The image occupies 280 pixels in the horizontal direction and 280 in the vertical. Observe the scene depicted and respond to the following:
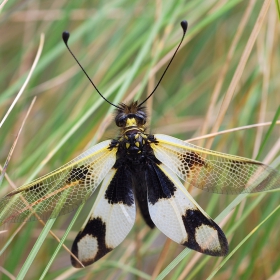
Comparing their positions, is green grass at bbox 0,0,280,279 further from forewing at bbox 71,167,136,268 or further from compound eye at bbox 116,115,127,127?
forewing at bbox 71,167,136,268

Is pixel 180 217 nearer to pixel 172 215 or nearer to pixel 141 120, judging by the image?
pixel 172 215

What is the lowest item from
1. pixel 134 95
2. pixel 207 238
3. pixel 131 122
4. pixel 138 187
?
pixel 207 238

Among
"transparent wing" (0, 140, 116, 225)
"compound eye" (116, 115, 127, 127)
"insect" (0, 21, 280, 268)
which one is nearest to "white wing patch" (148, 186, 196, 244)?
"insect" (0, 21, 280, 268)

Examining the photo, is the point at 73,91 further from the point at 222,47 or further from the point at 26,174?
the point at 222,47

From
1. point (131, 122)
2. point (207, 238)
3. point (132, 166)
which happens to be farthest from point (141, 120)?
point (207, 238)

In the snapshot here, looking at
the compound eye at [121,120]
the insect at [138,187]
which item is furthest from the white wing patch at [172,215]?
the compound eye at [121,120]

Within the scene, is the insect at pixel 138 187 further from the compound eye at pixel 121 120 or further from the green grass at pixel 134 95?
the green grass at pixel 134 95
